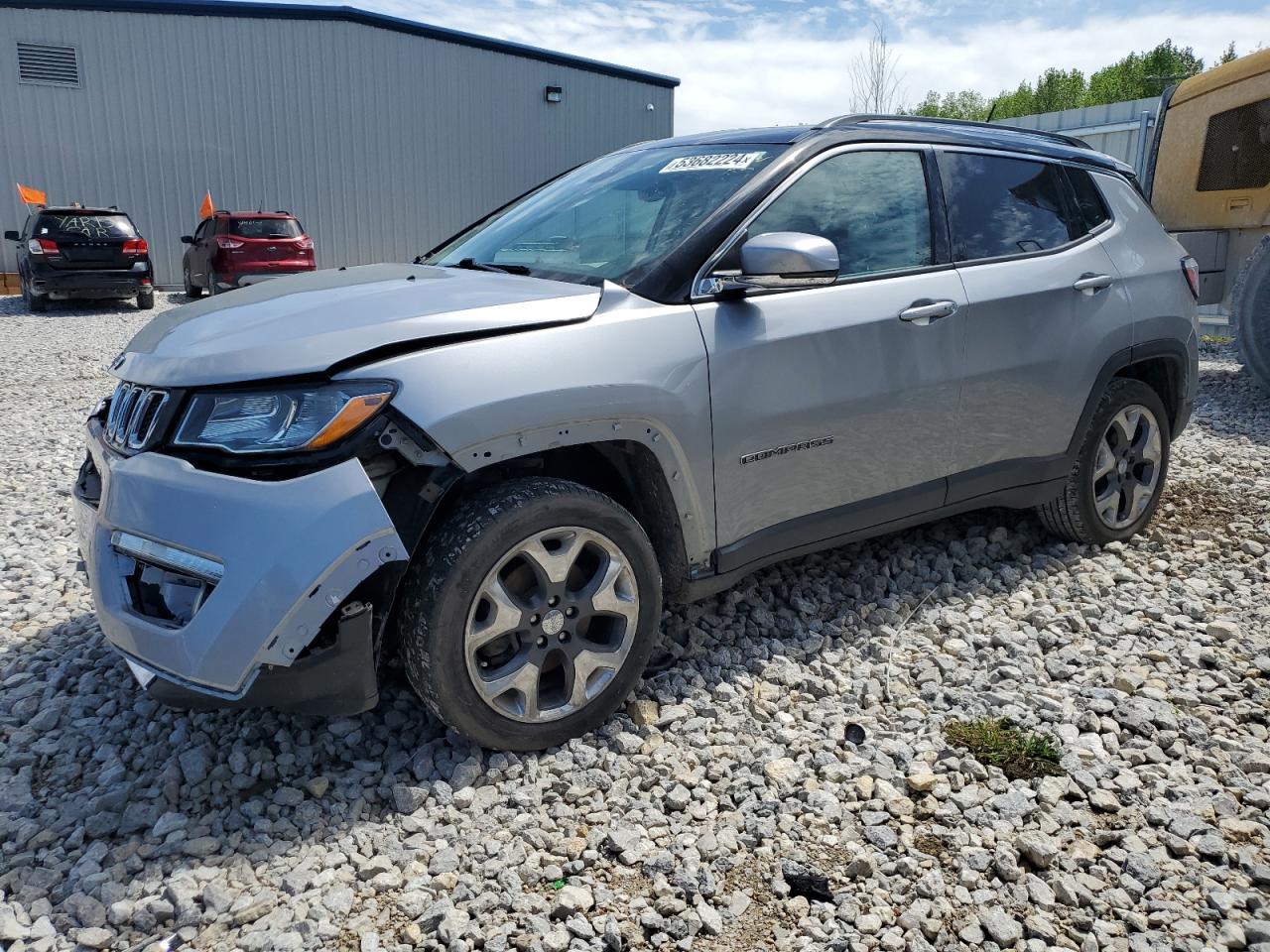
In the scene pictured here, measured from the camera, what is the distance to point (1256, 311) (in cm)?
796

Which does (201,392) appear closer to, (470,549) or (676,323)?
(470,549)

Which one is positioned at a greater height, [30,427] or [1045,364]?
[1045,364]

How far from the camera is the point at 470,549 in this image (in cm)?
256

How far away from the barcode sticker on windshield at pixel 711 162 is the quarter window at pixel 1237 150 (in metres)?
7.18

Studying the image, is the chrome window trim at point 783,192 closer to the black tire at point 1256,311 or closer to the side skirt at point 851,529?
the side skirt at point 851,529

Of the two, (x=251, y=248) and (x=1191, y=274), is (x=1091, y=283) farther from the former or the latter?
(x=251, y=248)

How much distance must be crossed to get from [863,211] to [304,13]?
2079cm

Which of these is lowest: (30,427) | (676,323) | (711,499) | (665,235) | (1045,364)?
(30,427)

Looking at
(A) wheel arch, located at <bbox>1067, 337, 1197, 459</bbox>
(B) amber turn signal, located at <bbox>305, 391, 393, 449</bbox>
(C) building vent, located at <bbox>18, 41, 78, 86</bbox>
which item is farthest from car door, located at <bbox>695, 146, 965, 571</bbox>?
(C) building vent, located at <bbox>18, 41, 78, 86</bbox>

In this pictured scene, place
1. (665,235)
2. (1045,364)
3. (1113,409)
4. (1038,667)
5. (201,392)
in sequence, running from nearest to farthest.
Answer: (201,392), (665,235), (1038,667), (1045,364), (1113,409)

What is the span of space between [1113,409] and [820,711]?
2.09 metres

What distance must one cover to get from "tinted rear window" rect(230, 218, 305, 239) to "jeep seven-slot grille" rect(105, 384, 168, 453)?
47.5 ft

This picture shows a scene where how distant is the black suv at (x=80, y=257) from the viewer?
15.1 meters

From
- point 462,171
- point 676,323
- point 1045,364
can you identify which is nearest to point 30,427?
point 676,323
